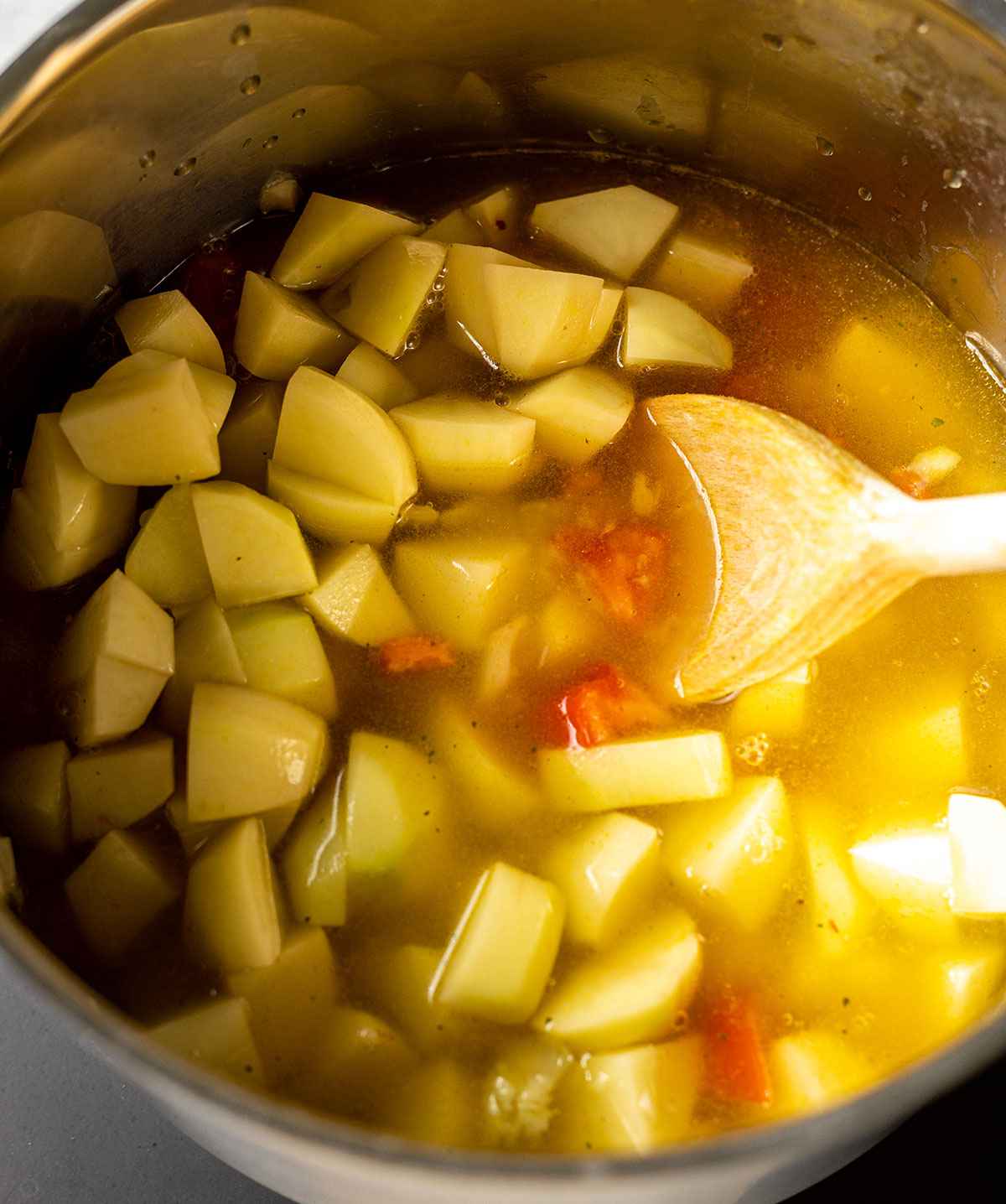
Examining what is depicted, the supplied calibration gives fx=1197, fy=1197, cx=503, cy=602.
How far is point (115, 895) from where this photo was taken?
1384 millimetres

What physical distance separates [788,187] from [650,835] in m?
1.16

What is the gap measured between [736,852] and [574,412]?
669 mm

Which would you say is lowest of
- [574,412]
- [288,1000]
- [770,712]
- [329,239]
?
[288,1000]

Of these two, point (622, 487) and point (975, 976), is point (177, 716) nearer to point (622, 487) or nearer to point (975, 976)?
point (622, 487)

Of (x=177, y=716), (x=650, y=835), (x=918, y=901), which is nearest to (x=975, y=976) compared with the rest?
(x=918, y=901)

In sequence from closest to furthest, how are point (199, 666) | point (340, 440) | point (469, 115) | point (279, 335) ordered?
point (199, 666)
point (340, 440)
point (279, 335)
point (469, 115)

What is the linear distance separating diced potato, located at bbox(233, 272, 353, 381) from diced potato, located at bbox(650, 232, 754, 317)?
534 mm

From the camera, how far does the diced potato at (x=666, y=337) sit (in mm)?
1799

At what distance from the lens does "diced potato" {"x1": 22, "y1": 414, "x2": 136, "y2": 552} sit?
5.01 feet

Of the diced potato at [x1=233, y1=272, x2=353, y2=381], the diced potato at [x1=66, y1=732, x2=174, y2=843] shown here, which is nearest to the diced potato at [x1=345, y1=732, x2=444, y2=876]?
the diced potato at [x1=66, y1=732, x2=174, y2=843]

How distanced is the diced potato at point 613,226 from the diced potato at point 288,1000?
3.73ft

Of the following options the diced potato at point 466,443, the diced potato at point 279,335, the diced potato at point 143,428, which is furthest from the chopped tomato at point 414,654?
the diced potato at point 279,335

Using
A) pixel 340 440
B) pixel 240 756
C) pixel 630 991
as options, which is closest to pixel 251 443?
pixel 340 440

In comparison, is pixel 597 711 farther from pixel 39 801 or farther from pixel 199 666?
pixel 39 801
